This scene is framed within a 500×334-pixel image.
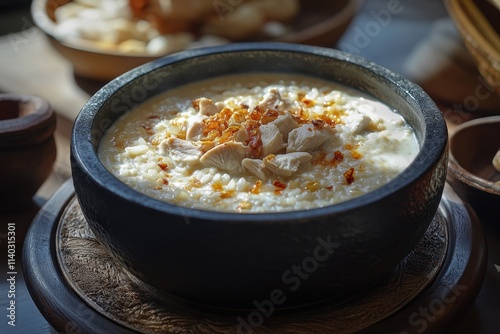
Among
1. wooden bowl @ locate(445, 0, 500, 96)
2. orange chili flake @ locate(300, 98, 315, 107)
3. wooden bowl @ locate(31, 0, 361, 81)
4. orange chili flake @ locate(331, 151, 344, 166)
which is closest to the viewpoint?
orange chili flake @ locate(331, 151, 344, 166)

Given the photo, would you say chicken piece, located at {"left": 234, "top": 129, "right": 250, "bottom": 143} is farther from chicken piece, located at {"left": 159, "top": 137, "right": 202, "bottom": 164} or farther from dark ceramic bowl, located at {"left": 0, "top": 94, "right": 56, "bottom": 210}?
dark ceramic bowl, located at {"left": 0, "top": 94, "right": 56, "bottom": 210}

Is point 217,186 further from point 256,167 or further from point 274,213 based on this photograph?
point 274,213

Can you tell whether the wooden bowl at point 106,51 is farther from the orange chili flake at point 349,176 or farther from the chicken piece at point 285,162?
the orange chili flake at point 349,176

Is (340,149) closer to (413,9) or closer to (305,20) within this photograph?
(305,20)

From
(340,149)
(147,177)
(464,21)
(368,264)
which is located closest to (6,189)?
(147,177)

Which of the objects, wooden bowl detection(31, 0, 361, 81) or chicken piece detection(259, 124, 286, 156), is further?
wooden bowl detection(31, 0, 361, 81)

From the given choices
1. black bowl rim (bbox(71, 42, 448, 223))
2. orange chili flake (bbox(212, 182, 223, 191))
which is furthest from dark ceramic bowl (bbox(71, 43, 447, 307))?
orange chili flake (bbox(212, 182, 223, 191))
